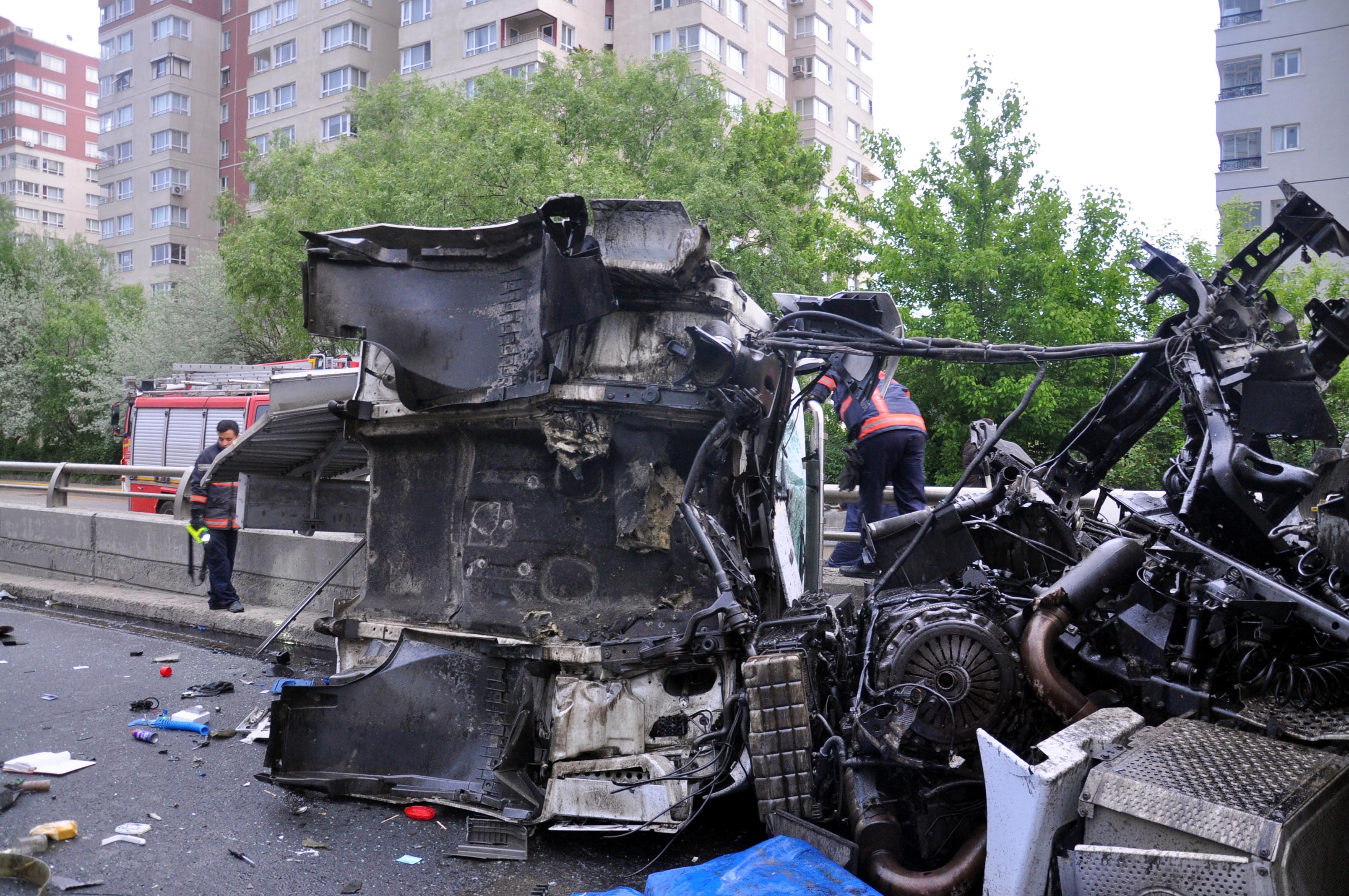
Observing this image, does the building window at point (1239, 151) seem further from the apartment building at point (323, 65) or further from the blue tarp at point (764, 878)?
the blue tarp at point (764, 878)

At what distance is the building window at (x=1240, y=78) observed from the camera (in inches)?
1304

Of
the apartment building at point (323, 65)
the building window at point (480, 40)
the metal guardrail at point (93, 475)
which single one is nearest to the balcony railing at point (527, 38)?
the apartment building at point (323, 65)

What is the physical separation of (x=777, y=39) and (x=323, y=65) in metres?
22.0

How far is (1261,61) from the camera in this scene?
33000 mm

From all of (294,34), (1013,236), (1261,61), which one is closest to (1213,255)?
(1013,236)

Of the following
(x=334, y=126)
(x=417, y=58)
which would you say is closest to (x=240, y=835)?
(x=417, y=58)

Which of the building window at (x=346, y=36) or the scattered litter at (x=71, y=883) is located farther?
the building window at (x=346, y=36)

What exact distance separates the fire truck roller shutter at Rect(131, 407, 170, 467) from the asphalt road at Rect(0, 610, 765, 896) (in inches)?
598

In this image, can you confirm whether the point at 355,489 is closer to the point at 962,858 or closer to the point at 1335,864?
the point at 962,858

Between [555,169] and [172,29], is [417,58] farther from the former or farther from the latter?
[555,169]

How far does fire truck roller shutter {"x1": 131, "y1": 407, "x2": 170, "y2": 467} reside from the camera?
62.6 ft

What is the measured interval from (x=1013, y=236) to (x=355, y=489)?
14542 millimetres

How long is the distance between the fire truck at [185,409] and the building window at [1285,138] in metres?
31.2

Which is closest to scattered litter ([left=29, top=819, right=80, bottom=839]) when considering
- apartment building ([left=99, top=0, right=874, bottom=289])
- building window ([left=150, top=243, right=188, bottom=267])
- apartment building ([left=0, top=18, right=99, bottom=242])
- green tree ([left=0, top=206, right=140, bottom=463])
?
apartment building ([left=99, top=0, right=874, bottom=289])
